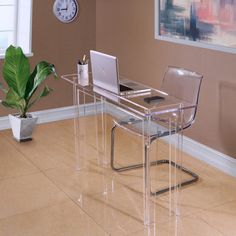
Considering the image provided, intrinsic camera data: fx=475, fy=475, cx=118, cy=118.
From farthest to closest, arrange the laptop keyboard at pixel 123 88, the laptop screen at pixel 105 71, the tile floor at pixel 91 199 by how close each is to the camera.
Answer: the laptop keyboard at pixel 123 88 → the laptop screen at pixel 105 71 → the tile floor at pixel 91 199

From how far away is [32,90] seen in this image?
15.1ft

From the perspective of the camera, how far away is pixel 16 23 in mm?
5098

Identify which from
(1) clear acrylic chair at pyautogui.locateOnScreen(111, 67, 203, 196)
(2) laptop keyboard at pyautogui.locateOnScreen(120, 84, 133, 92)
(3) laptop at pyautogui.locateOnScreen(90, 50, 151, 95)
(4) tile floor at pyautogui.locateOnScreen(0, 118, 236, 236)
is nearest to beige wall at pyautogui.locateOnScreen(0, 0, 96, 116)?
(4) tile floor at pyautogui.locateOnScreen(0, 118, 236, 236)

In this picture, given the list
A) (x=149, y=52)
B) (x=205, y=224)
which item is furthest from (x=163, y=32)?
(x=205, y=224)

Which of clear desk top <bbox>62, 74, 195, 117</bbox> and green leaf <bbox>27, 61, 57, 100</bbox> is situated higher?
green leaf <bbox>27, 61, 57, 100</bbox>

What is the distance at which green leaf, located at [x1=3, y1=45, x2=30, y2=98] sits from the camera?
4.41 metres

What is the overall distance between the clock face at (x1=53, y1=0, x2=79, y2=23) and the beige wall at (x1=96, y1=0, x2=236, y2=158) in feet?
1.02

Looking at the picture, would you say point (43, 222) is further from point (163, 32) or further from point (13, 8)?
point (13, 8)

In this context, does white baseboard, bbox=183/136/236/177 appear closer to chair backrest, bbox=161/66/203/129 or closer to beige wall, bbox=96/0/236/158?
beige wall, bbox=96/0/236/158

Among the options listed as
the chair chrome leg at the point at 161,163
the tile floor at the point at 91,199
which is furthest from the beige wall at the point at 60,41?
the chair chrome leg at the point at 161,163

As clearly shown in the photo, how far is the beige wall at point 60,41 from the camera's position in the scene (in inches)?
199

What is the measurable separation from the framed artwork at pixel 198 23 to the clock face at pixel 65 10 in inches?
45.9

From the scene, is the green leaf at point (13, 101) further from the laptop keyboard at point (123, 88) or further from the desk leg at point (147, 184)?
the desk leg at point (147, 184)

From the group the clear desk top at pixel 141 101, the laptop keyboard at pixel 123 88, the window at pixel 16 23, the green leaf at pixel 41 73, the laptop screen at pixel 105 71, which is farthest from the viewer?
the window at pixel 16 23
